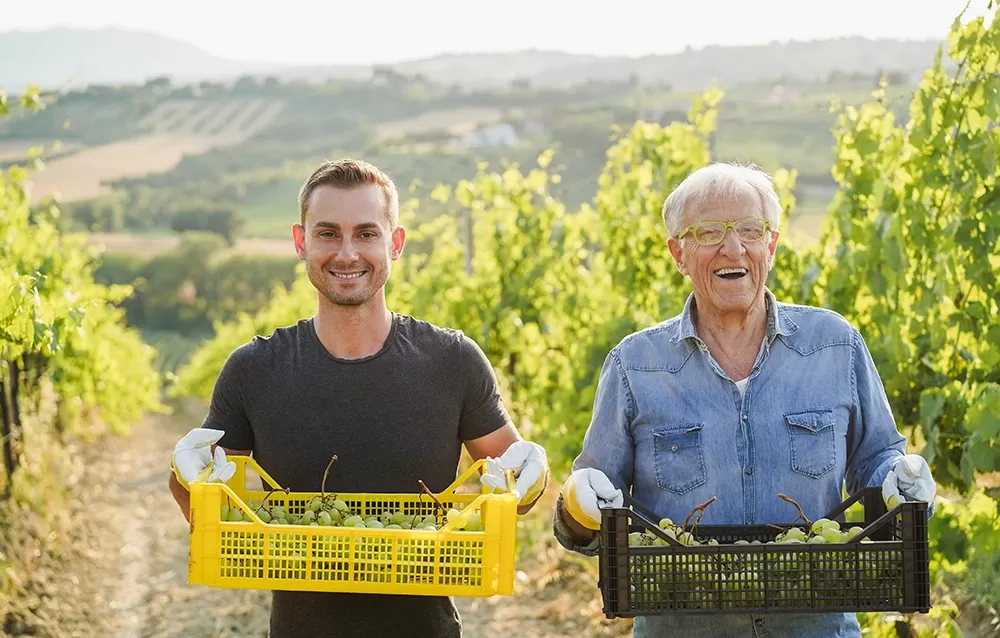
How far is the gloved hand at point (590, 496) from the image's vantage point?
2.23m

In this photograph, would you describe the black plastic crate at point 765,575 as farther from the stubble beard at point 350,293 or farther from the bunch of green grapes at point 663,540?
the stubble beard at point 350,293

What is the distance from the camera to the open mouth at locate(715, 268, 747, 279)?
2.42 meters

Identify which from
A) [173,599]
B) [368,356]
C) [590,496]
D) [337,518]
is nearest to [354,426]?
[368,356]

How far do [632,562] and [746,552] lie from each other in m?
0.22

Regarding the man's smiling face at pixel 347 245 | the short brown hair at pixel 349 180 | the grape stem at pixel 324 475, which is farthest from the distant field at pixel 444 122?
the grape stem at pixel 324 475

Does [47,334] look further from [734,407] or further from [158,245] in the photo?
[158,245]

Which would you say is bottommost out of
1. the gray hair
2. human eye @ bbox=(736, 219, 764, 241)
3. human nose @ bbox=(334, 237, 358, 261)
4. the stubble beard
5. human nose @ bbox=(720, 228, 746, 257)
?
the stubble beard

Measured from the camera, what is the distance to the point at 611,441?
8.13 feet

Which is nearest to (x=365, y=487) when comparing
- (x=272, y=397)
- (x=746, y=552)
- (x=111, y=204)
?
(x=272, y=397)

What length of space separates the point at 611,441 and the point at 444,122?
232ft

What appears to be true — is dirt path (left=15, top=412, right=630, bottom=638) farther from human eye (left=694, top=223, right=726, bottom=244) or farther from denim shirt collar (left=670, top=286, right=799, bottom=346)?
human eye (left=694, top=223, right=726, bottom=244)

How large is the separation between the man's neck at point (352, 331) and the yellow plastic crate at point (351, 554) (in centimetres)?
55

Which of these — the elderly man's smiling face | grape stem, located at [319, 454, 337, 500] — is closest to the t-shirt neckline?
grape stem, located at [319, 454, 337, 500]

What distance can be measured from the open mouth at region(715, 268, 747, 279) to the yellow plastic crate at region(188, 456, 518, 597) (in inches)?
25.5
